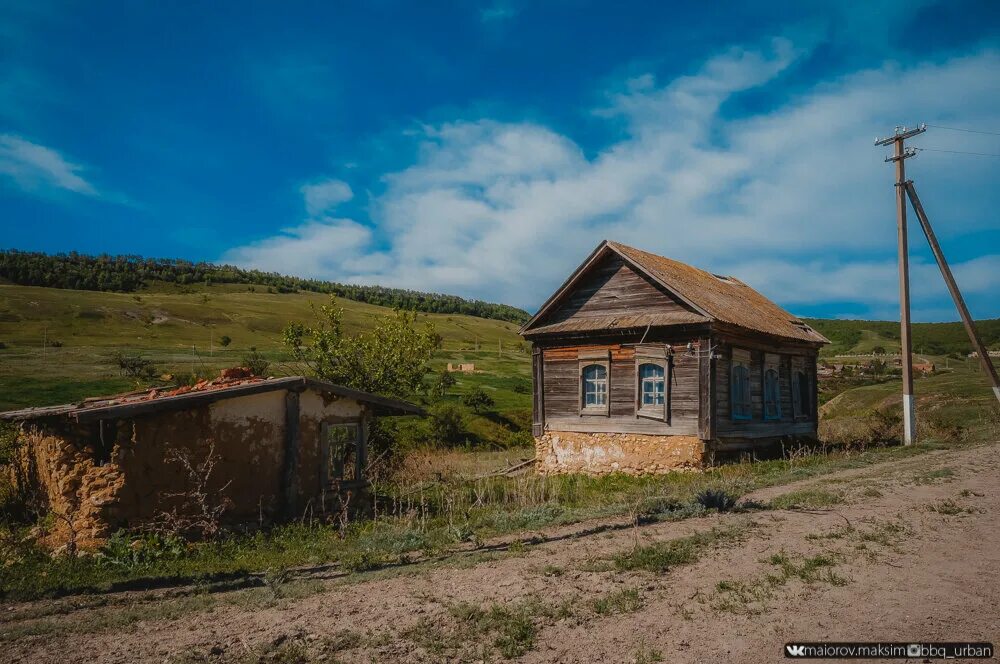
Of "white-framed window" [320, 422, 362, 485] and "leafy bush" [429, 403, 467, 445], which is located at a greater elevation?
"white-framed window" [320, 422, 362, 485]

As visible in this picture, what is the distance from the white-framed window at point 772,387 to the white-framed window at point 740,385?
125 centimetres

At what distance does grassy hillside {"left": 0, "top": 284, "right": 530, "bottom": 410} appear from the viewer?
36094 millimetres

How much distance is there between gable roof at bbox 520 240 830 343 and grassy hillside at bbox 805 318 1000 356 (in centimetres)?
5645

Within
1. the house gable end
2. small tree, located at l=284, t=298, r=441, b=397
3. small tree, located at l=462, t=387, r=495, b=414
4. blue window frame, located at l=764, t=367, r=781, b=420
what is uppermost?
the house gable end

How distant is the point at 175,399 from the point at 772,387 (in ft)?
55.9

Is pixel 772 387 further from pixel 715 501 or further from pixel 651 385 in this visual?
pixel 715 501

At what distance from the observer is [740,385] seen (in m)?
18.4

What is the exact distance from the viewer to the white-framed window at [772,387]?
19.8 metres

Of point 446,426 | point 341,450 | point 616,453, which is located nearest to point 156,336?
point 446,426

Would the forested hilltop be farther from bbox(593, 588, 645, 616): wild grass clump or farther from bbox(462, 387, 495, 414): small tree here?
bbox(593, 588, 645, 616): wild grass clump

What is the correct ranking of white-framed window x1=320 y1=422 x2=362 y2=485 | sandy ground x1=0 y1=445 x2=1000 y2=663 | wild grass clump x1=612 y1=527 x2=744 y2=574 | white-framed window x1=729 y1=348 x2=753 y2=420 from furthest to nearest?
1. white-framed window x1=729 y1=348 x2=753 y2=420
2. white-framed window x1=320 y1=422 x2=362 y2=485
3. wild grass clump x1=612 y1=527 x2=744 y2=574
4. sandy ground x1=0 y1=445 x2=1000 y2=663

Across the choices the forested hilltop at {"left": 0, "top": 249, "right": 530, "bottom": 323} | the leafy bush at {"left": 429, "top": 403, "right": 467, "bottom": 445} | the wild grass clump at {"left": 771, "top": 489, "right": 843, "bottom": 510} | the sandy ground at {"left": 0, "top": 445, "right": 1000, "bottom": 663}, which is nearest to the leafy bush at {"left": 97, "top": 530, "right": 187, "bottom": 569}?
the sandy ground at {"left": 0, "top": 445, "right": 1000, "bottom": 663}

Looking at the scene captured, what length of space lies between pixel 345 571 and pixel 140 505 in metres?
3.59

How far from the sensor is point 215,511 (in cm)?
963
